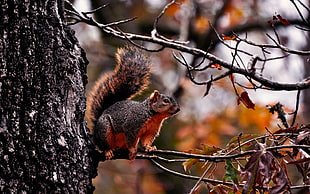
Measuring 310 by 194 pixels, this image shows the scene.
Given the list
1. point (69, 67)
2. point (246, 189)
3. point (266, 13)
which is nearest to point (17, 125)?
point (69, 67)

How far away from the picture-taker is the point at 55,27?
181 centimetres

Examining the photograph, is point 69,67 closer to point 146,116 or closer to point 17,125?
point 17,125

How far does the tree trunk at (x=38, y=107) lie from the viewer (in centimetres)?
164

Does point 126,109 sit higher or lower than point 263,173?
higher

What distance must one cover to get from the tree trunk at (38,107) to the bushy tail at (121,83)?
1091mm

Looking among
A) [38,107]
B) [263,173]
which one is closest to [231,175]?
[263,173]

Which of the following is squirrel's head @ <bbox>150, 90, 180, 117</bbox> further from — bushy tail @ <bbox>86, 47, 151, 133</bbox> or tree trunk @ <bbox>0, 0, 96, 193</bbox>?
tree trunk @ <bbox>0, 0, 96, 193</bbox>

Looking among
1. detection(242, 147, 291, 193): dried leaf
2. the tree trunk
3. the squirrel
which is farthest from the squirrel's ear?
detection(242, 147, 291, 193): dried leaf

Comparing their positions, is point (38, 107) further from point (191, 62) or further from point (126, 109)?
point (191, 62)

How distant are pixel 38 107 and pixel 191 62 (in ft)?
11.8

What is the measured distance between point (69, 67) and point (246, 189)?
77 centimetres

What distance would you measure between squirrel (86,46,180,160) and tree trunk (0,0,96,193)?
0.92 meters

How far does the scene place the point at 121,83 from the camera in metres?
2.98

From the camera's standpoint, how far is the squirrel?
110 inches
